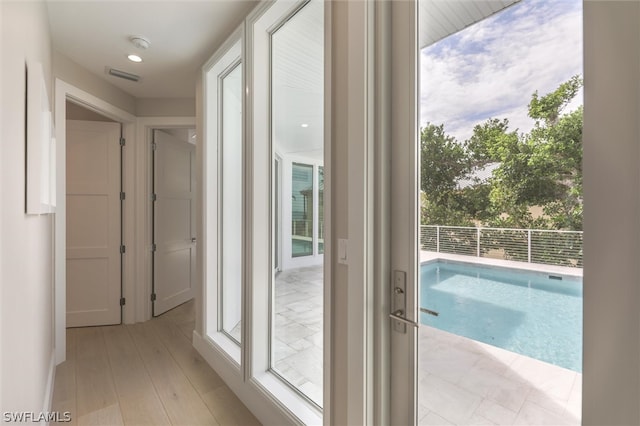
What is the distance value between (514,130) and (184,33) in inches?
93.6

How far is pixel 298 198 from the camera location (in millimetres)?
2047

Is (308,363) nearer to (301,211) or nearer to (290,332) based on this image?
(290,332)

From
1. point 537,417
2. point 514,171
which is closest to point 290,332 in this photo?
point 537,417

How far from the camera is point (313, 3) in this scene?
1.77 m

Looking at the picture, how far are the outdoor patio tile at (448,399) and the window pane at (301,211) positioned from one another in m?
0.97

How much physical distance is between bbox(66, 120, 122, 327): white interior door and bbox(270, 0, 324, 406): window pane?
7.94ft

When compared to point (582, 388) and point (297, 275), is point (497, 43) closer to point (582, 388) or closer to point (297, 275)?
point (582, 388)

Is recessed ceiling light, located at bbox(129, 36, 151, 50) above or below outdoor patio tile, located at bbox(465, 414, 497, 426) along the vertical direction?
above

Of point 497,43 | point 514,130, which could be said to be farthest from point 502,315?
point 497,43

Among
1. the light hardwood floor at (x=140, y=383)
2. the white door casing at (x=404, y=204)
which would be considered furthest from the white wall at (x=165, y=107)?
the white door casing at (x=404, y=204)

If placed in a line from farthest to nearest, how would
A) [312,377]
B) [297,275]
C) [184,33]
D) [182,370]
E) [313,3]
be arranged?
[182,370], [184,33], [297,275], [312,377], [313,3]

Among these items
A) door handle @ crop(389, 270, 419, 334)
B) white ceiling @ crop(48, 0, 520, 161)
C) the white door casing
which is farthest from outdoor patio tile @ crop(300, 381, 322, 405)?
white ceiling @ crop(48, 0, 520, 161)

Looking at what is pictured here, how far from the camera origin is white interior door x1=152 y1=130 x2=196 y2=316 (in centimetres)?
369

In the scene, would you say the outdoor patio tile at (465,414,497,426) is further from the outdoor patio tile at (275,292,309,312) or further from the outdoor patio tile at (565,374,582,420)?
the outdoor patio tile at (275,292,309,312)
